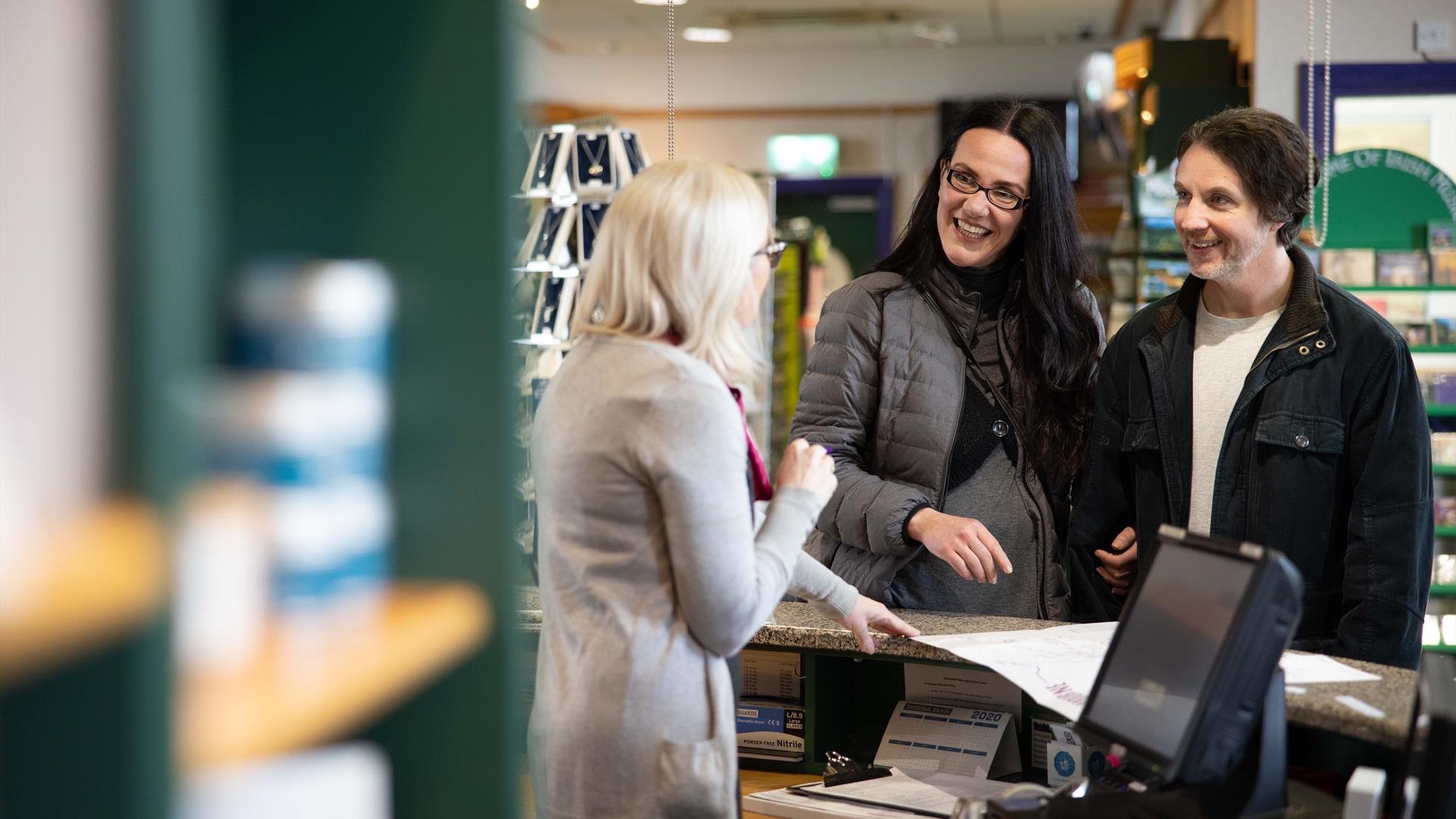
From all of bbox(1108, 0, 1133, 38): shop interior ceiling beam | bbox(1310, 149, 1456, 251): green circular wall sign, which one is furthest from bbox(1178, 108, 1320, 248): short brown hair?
bbox(1108, 0, 1133, 38): shop interior ceiling beam

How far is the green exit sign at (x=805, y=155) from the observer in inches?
478

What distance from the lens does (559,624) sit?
1.61 metres

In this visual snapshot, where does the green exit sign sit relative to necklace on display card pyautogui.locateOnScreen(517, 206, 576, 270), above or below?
above

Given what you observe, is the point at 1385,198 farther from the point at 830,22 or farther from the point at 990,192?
the point at 830,22

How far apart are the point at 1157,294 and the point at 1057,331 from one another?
3.52 meters

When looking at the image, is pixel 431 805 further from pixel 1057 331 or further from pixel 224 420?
pixel 1057 331

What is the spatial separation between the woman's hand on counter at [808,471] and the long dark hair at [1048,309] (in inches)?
34.8

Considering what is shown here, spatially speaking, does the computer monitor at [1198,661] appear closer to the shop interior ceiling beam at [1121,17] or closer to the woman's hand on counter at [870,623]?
the woman's hand on counter at [870,623]

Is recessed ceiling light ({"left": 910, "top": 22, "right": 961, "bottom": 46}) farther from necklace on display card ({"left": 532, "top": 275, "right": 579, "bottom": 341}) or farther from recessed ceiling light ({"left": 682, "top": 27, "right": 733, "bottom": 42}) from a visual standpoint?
necklace on display card ({"left": 532, "top": 275, "right": 579, "bottom": 341})

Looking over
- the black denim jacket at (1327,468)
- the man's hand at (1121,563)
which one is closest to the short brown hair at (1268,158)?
the black denim jacket at (1327,468)

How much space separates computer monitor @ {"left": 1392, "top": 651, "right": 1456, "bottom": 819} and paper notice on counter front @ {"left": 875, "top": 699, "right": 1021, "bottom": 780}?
724mm

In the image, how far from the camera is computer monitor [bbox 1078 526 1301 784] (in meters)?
1.49

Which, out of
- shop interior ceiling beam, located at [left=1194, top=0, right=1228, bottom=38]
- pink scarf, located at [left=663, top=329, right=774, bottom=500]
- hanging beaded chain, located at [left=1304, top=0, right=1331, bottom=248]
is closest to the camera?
pink scarf, located at [left=663, top=329, right=774, bottom=500]

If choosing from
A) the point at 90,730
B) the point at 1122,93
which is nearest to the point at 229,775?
the point at 90,730
